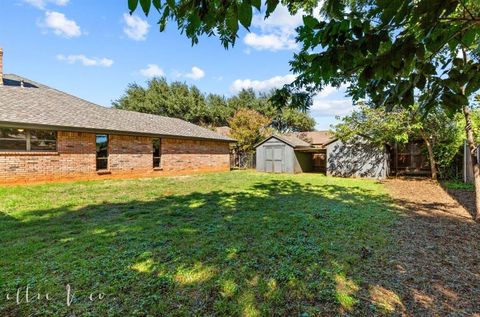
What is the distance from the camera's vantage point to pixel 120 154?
13367 millimetres

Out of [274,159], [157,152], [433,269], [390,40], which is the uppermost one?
[390,40]

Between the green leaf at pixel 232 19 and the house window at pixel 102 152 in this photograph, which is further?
the house window at pixel 102 152

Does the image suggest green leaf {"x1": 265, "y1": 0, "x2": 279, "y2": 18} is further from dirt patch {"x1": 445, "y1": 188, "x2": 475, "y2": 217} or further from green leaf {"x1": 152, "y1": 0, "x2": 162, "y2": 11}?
dirt patch {"x1": 445, "y1": 188, "x2": 475, "y2": 217}

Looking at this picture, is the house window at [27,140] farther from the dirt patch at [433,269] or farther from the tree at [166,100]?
the tree at [166,100]

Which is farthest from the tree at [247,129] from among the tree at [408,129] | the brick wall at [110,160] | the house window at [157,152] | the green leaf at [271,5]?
the green leaf at [271,5]

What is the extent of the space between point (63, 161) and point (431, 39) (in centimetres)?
1312

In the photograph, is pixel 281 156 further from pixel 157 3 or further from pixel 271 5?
pixel 157 3

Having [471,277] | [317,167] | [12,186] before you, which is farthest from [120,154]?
[317,167]

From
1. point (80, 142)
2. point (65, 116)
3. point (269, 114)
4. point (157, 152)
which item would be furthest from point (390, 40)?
point (269, 114)

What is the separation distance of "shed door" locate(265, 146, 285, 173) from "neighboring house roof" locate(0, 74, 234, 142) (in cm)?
543

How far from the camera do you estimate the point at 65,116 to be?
471 inches

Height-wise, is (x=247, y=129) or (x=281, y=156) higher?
(x=247, y=129)

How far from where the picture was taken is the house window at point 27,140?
9969 mm

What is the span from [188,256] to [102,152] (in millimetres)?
11248
